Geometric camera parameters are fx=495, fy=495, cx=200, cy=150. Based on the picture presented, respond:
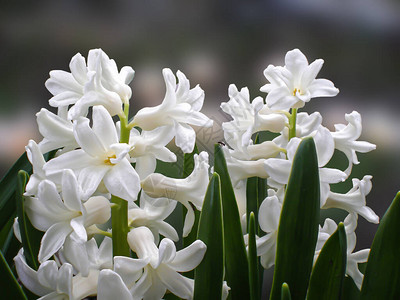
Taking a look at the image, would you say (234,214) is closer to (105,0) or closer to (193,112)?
(193,112)

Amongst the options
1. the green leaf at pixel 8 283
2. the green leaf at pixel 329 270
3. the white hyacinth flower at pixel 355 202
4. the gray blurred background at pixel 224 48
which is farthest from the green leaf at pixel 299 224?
the gray blurred background at pixel 224 48

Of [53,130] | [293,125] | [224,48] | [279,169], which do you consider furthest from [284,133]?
[224,48]

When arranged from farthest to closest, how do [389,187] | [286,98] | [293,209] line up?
[389,187]
[286,98]
[293,209]

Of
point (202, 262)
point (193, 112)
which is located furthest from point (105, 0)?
point (202, 262)

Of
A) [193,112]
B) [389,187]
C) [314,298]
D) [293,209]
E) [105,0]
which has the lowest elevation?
[389,187]

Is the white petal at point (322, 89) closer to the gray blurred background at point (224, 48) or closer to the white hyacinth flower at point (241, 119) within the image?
the white hyacinth flower at point (241, 119)

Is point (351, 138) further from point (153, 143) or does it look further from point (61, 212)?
point (61, 212)
